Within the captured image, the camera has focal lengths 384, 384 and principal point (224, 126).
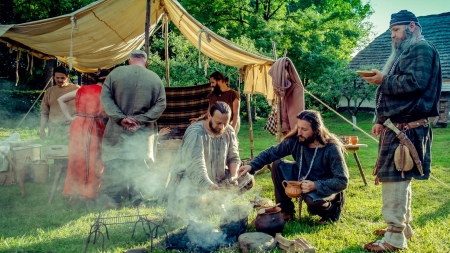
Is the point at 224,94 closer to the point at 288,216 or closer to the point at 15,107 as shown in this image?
the point at 288,216

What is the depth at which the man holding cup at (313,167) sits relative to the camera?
11.5 feet

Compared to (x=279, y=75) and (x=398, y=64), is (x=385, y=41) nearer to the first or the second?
(x=279, y=75)

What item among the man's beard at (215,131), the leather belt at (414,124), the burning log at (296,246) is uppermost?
the leather belt at (414,124)

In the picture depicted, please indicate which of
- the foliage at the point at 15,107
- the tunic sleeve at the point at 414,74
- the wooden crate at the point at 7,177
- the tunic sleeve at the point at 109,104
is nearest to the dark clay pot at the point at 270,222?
the tunic sleeve at the point at 414,74

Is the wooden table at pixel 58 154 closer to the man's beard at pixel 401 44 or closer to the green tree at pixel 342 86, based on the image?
the man's beard at pixel 401 44

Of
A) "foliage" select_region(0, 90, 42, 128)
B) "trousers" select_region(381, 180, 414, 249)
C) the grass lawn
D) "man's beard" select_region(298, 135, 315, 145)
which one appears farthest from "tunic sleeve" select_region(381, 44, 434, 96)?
"foliage" select_region(0, 90, 42, 128)

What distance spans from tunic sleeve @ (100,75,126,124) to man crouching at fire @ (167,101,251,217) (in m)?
0.93

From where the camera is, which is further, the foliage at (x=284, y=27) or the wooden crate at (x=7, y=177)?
the foliage at (x=284, y=27)

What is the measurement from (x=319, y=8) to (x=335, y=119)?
258 inches

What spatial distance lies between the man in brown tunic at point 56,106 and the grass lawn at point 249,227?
2.73 ft

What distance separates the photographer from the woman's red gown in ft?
14.9

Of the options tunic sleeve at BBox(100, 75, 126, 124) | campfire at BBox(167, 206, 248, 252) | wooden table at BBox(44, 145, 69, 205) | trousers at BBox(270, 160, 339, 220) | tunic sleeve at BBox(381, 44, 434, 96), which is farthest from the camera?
wooden table at BBox(44, 145, 69, 205)

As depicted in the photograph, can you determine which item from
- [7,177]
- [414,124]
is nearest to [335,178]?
[414,124]

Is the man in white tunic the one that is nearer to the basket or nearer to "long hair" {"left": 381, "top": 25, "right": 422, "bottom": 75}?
"long hair" {"left": 381, "top": 25, "right": 422, "bottom": 75}
